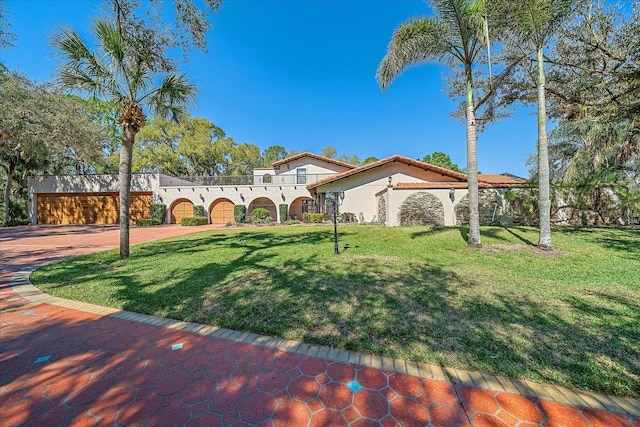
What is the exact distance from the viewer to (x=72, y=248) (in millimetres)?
9789

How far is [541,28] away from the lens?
23.3ft

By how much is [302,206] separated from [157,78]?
16.6 m

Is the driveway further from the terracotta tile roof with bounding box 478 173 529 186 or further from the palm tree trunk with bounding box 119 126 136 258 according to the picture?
the terracotta tile roof with bounding box 478 173 529 186

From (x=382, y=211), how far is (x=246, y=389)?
1466 cm

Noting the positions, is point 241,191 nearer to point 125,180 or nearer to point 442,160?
point 125,180

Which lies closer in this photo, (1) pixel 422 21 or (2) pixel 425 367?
(2) pixel 425 367

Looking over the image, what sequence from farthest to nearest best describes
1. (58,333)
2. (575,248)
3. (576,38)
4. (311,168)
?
(311,168), (576,38), (575,248), (58,333)

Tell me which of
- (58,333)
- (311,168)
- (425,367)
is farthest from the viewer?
(311,168)

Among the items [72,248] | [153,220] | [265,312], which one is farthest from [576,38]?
→ [153,220]

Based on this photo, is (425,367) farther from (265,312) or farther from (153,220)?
(153,220)

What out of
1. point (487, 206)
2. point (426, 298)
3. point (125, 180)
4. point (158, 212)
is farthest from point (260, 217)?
point (426, 298)

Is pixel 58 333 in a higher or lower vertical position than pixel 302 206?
lower

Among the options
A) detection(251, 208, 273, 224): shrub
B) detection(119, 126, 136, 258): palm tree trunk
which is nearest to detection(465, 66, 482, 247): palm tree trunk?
detection(119, 126, 136, 258): palm tree trunk

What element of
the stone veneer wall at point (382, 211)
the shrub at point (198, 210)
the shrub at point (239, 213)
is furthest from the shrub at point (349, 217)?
the shrub at point (198, 210)
